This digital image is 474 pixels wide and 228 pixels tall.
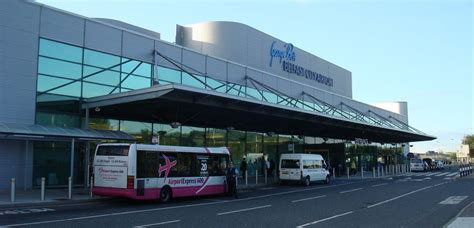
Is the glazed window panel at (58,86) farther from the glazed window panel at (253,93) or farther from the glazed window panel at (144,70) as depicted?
the glazed window panel at (253,93)

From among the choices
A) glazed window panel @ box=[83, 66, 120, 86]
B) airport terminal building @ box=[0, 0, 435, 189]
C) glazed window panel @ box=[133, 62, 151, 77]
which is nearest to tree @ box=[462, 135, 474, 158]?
airport terminal building @ box=[0, 0, 435, 189]

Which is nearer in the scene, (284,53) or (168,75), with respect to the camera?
(168,75)

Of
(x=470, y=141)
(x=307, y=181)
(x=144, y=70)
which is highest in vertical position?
(x=144, y=70)

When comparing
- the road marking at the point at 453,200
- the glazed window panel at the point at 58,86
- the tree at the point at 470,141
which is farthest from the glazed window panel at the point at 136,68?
the tree at the point at 470,141

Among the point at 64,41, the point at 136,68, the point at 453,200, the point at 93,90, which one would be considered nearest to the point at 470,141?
the point at 453,200

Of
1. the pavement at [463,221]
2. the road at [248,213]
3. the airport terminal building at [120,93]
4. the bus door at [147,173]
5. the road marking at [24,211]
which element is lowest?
the road at [248,213]

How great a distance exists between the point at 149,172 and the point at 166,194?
1473mm

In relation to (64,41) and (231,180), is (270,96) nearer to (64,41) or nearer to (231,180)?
(231,180)

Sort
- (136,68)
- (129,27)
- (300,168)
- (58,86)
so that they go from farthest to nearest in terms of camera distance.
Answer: (300,168) < (129,27) < (136,68) < (58,86)

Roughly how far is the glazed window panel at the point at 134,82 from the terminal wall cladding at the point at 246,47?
33.8 ft

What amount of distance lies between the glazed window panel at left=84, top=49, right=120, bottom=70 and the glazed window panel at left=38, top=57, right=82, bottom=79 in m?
0.82

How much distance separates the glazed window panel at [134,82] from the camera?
29094mm

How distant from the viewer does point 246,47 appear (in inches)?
1681

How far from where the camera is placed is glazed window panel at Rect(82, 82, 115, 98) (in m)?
26.6
